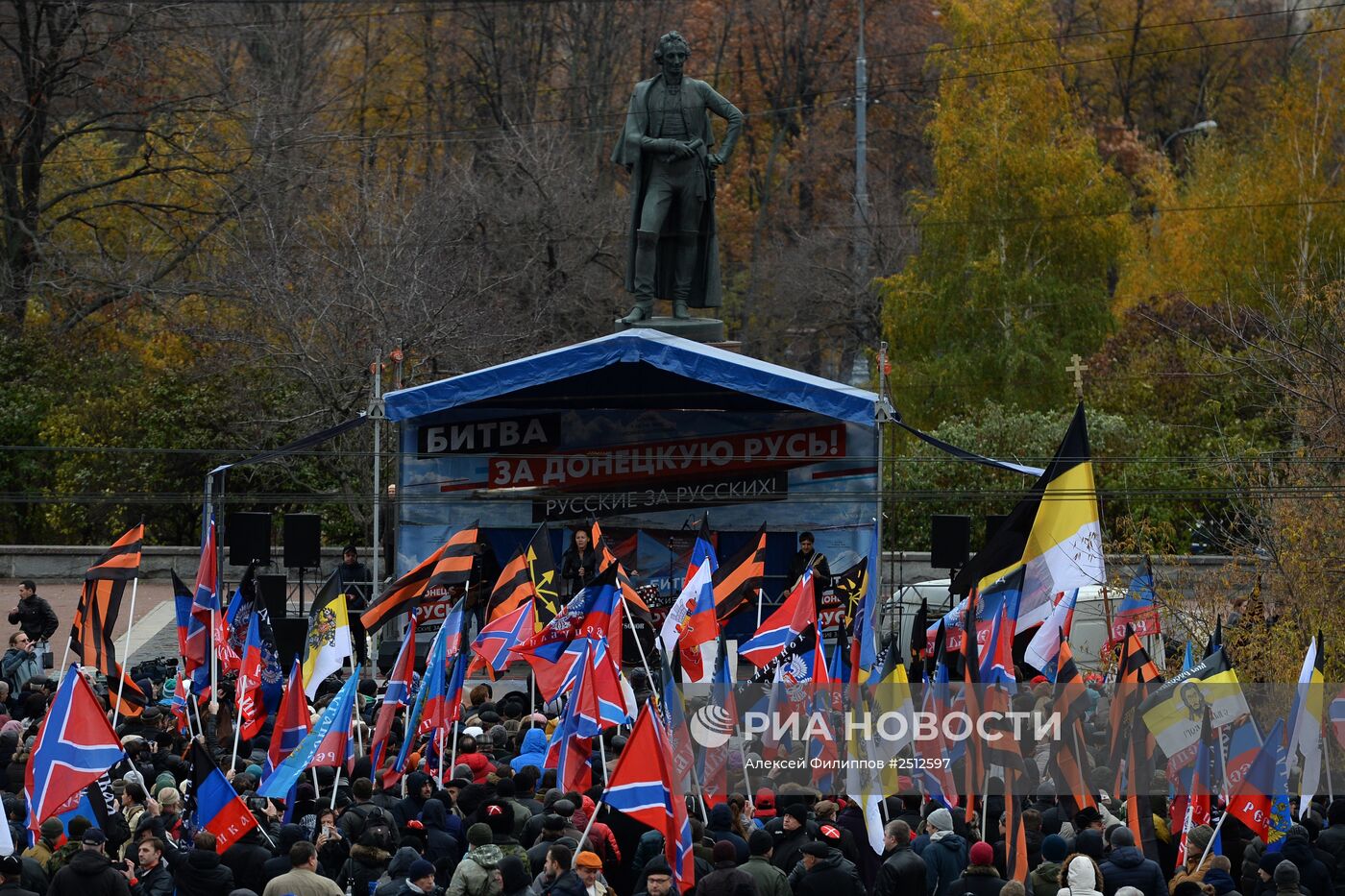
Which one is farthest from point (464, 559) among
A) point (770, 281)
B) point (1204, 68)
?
point (1204, 68)

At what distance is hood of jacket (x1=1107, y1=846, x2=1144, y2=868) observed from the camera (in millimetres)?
12484

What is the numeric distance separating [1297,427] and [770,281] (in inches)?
1085

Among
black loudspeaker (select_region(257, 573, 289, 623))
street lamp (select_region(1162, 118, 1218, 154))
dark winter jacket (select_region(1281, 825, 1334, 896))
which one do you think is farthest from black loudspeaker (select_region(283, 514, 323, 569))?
street lamp (select_region(1162, 118, 1218, 154))

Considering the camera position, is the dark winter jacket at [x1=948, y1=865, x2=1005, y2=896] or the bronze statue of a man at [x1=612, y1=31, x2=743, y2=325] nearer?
the dark winter jacket at [x1=948, y1=865, x2=1005, y2=896]

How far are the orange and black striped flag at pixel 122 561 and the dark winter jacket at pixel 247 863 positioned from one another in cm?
600

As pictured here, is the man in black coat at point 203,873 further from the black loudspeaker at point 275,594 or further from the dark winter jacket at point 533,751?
the black loudspeaker at point 275,594

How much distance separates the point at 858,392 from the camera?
22.3 m

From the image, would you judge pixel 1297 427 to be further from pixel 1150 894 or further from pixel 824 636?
pixel 1150 894

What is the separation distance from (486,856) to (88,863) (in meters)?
2.20

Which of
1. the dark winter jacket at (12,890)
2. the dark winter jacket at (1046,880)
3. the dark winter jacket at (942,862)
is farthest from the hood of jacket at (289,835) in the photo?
the dark winter jacket at (1046,880)

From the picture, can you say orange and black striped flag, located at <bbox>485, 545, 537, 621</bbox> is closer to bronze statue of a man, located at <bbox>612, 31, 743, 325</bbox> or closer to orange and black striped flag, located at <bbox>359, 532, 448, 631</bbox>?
orange and black striped flag, located at <bbox>359, 532, 448, 631</bbox>

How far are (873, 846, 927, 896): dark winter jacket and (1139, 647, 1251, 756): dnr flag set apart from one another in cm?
254

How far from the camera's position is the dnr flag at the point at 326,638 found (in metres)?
16.3

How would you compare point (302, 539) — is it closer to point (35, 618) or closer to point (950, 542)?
point (35, 618)
